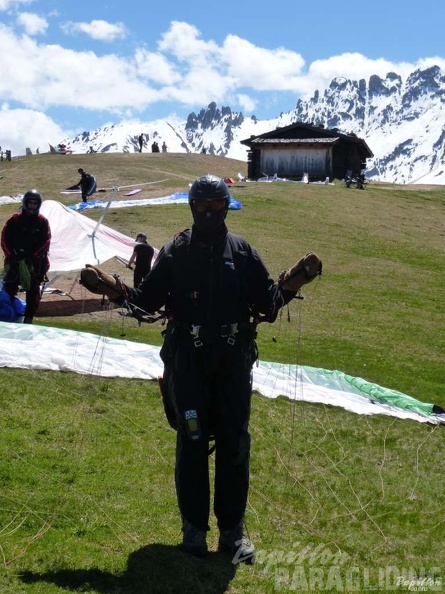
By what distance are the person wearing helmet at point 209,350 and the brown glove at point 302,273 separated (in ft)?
0.21

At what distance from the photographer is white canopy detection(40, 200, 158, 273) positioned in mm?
18188

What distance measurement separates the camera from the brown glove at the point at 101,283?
199 inches

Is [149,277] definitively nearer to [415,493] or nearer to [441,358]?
[415,493]

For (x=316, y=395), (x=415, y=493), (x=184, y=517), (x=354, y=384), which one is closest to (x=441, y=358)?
(x=354, y=384)

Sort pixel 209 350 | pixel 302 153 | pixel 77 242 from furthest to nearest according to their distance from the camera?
pixel 302 153, pixel 77 242, pixel 209 350

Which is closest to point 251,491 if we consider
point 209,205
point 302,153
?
point 209,205

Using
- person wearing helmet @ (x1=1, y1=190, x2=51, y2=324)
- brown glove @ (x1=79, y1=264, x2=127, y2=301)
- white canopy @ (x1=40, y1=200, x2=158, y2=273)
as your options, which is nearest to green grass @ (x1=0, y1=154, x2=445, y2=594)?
brown glove @ (x1=79, y1=264, x2=127, y2=301)

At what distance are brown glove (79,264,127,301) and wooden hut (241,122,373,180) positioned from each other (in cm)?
4671

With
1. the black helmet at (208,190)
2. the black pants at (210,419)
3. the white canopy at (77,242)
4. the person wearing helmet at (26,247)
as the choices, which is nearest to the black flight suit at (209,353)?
the black pants at (210,419)

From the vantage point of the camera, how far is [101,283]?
517 cm

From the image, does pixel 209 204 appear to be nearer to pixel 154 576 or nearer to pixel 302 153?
pixel 154 576

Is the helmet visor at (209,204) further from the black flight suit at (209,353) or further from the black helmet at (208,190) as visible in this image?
the black flight suit at (209,353)

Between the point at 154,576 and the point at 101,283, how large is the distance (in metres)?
1.99

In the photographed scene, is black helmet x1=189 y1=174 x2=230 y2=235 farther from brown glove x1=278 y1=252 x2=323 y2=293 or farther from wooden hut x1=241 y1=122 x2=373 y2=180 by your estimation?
wooden hut x1=241 y1=122 x2=373 y2=180
